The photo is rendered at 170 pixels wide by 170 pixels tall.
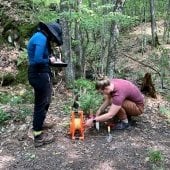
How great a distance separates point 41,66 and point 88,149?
5.17 feet

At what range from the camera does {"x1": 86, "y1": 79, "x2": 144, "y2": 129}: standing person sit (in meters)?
6.75

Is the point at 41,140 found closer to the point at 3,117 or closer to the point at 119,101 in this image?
the point at 3,117

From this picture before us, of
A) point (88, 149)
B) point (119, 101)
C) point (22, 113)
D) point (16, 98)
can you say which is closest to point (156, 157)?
point (88, 149)

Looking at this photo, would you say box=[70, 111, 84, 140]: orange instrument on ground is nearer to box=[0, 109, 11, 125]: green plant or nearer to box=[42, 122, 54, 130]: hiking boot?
box=[42, 122, 54, 130]: hiking boot

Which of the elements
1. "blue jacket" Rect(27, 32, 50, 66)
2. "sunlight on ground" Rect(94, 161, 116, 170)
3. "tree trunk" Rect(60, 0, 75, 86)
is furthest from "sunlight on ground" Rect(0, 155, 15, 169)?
"tree trunk" Rect(60, 0, 75, 86)

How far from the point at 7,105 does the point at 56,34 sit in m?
2.76

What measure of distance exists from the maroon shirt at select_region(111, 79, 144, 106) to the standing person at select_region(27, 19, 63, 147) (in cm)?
121

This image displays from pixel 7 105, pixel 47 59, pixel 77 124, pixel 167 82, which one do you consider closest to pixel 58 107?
pixel 7 105

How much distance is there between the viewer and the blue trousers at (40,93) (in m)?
6.25

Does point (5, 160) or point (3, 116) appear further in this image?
point (3, 116)

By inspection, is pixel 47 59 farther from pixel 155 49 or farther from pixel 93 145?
pixel 155 49

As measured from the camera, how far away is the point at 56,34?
6.14m

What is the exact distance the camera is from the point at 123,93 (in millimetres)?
6891

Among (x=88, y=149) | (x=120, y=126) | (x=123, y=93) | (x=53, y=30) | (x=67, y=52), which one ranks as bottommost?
(x=88, y=149)
